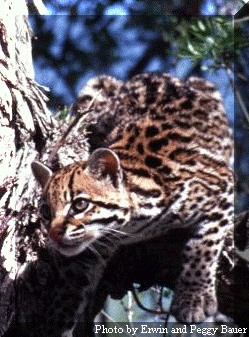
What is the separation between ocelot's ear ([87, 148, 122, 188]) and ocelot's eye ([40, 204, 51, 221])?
6.1 inches

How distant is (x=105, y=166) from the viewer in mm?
1864

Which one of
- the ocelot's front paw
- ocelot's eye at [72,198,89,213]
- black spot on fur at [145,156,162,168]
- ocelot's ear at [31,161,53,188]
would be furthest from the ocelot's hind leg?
ocelot's ear at [31,161,53,188]

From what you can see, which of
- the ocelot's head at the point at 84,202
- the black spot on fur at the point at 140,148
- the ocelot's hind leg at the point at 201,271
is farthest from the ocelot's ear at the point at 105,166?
the ocelot's hind leg at the point at 201,271

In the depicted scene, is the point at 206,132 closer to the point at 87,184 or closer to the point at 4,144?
the point at 87,184

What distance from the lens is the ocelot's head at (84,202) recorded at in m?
1.80

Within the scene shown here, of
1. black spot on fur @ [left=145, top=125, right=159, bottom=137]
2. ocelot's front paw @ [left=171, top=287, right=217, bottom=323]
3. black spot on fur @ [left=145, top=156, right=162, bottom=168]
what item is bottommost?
ocelot's front paw @ [left=171, top=287, right=217, bottom=323]

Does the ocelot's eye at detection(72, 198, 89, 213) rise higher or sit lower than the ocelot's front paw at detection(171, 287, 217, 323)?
higher

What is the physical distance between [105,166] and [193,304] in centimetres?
47

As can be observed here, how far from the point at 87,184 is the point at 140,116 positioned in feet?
1.02

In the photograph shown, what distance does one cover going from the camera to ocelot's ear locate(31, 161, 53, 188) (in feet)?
6.22

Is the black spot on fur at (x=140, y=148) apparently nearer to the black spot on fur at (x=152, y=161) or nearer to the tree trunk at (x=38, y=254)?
the black spot on fur at (x=152, y=161)

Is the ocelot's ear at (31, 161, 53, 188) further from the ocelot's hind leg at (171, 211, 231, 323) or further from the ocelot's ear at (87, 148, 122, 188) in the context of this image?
the ocelot's hind leg at (171, 211, 231, 323)

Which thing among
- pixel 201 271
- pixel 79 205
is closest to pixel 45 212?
pixel 79 205

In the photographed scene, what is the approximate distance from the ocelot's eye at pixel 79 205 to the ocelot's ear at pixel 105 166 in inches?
3.1
